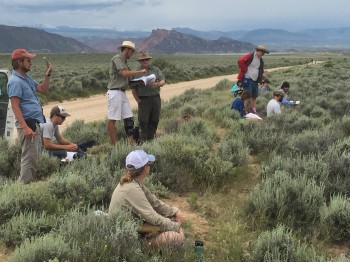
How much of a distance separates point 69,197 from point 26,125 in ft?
3.80

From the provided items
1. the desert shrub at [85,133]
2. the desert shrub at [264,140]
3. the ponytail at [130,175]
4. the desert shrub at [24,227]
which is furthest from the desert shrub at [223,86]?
the desert shrub at [24,227]

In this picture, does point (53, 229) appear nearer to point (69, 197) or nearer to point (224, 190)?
point (69, 197)

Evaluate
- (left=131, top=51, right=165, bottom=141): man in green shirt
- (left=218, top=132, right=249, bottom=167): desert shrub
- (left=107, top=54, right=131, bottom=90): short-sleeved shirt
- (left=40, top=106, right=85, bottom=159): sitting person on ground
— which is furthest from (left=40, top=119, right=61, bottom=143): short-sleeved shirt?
(left=218, top=132, right=249, bottom=167): desert shrub

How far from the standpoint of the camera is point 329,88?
17188 mm

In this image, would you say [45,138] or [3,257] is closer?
[3,257]

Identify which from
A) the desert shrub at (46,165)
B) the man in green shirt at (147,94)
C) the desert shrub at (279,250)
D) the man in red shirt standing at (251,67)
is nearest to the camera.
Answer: the desert shrub at (279,250)

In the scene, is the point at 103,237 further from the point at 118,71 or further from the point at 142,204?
the point at 118,71

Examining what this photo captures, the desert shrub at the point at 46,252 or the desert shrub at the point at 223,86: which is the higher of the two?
the desert shrub at the point at 46,252

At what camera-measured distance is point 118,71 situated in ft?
24.2

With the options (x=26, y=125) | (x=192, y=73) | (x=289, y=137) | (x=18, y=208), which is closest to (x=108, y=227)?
(x=18, y=208)

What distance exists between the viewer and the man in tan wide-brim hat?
732 centimetres

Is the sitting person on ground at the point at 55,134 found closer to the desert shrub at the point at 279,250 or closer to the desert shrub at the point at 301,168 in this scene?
the desert shrub at the point at 301,168

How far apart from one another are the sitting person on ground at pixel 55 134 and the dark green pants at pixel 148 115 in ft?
4.26

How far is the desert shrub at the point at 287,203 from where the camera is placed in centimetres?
→ 492
